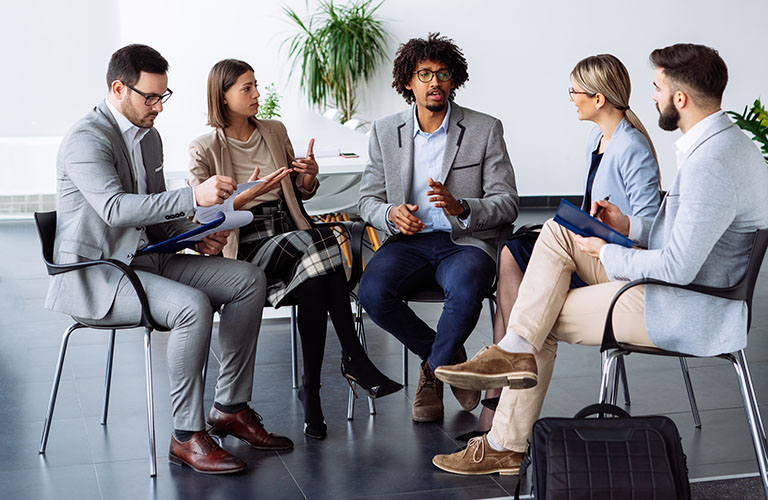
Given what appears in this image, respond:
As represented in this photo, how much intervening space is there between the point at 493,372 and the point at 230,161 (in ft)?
4.78

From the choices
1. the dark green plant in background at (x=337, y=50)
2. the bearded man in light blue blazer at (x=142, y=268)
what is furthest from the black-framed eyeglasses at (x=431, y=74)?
the dark green plant in background at (x=337, y=50)

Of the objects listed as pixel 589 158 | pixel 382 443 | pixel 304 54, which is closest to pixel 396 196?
pixel 589 158

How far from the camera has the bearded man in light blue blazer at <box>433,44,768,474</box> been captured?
7.50 ft

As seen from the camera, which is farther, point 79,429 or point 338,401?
point 338,401

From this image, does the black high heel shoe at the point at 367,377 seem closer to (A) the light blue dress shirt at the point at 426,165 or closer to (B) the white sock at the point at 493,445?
(B) the white sock at the point at 493,445

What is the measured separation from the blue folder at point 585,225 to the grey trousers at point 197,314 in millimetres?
1091

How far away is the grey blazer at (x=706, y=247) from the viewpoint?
2260mm

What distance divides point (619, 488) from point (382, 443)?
102cm

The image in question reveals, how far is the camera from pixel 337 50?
8.30m

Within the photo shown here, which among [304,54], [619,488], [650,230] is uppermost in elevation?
[304,54]

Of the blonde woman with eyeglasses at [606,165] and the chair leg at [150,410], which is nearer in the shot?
the chair leg at [150,410]

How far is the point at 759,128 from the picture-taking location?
5.33 m

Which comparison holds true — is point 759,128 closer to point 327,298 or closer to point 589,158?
point 589,158

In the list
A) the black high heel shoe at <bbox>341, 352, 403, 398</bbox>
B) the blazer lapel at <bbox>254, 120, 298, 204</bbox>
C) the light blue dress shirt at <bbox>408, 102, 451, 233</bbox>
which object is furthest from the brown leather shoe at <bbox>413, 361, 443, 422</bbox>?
the blazer lapel at <bbox>254, 120, 298, 204</bbox>
